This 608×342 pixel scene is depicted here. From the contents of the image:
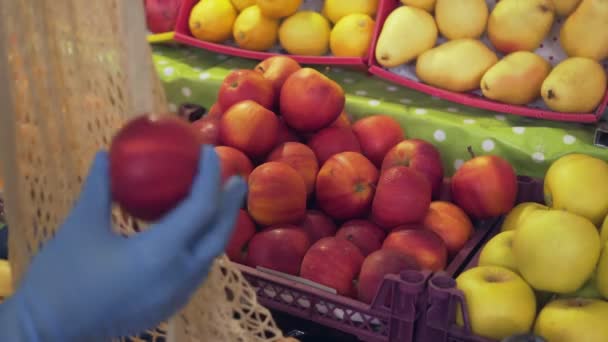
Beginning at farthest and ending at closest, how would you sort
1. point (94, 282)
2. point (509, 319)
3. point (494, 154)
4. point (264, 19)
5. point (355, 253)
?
point (264, 19) < point (494, 154) < point (355, 253) < point (509, 319) < point (94, 282)

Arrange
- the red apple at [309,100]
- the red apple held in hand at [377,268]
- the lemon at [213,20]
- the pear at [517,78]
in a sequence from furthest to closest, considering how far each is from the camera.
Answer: the lemon at [213,20] → the pear at [517,78] → the red apple at [309,100] → the red apple held in hand at [377,268]

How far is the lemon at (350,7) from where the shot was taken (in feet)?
4.68

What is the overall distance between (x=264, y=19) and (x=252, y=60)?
0.13 metres

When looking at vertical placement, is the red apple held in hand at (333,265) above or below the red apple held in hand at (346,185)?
below

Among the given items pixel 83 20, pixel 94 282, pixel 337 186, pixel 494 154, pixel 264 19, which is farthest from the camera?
pixel 264 19

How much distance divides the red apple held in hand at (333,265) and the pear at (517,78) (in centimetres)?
47

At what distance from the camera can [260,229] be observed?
1061 millimetres

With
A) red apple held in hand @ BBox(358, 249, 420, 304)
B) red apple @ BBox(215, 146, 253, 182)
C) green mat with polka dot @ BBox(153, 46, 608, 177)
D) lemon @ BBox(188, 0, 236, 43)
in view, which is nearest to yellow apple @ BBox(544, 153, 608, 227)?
green mat with polka dot @ BBox(153, 46, 608, 177)

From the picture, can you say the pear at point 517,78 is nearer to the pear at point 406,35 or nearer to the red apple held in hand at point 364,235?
the pear at point 406,35

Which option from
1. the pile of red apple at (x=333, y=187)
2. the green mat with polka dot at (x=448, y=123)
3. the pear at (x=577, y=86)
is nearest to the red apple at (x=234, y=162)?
the pile of red apple at (x=333, y=187)

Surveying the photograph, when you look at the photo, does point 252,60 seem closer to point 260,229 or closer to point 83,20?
point 260,229

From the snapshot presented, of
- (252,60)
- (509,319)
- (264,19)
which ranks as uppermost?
(264,19)

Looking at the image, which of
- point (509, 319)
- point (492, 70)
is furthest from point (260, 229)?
point (492, 70)

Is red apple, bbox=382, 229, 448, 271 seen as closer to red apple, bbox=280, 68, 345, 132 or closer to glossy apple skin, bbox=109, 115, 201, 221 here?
red apple, bbox=280, 68, 345, 132
